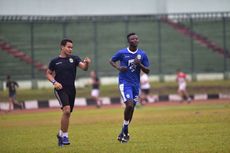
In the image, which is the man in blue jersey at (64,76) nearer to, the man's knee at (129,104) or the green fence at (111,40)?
the man's knee at (129,104)

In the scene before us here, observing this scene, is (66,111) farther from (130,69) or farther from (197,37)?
(197,37)

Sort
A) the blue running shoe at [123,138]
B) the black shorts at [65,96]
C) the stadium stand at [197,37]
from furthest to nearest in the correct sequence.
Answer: the stadium stand at [197,37] → the blue running shoe at [123,138] → the black shorts at [65,96]

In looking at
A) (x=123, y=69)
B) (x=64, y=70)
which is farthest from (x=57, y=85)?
(x=123, y=69)

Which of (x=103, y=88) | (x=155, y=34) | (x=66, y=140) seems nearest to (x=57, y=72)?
(x=66, y=140)

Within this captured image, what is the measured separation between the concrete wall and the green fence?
1.46 meters

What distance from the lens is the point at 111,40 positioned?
45.5 m

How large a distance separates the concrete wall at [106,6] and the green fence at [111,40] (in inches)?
57.7

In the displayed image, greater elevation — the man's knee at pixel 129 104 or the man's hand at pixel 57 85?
the man's hand at pixel 57 85

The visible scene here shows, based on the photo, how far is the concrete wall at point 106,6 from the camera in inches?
1863

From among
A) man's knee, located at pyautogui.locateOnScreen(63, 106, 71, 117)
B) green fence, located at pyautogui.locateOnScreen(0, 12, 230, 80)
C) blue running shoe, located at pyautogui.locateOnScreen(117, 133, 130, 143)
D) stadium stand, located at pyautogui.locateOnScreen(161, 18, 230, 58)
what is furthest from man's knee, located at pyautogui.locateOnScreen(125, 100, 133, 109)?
stadium stand, located at pyautogui.locateOnScreen(161, 18, 230, 58)

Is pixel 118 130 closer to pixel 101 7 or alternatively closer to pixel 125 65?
pixel 125 65

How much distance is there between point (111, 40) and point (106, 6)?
4.38 m

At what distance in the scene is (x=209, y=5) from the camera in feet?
167

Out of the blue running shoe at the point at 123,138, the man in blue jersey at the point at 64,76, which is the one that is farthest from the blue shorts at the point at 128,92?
the man in blue jersey at the point at 64,76
